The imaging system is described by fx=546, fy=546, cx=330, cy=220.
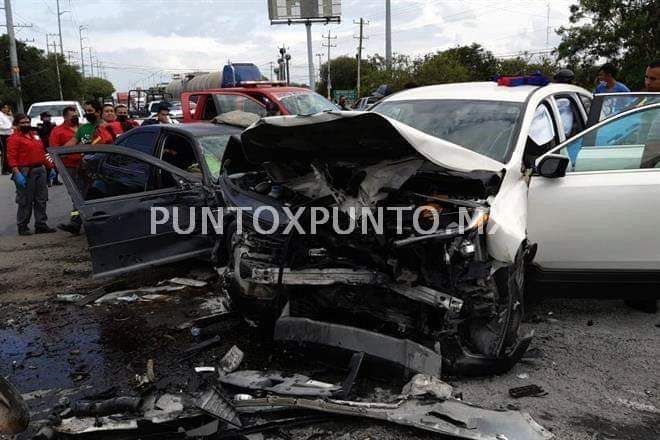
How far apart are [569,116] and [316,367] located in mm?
3125

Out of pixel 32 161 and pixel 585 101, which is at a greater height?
pixel 585 101

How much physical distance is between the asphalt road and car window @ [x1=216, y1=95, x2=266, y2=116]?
572 cm

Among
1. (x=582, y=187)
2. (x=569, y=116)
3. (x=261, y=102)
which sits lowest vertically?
(x=582, y=187)

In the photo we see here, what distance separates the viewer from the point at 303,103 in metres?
10.6

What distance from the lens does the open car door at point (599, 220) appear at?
3.76m

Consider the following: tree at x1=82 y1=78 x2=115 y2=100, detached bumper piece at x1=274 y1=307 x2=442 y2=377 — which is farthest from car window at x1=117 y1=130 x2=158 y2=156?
tree at x1=82 y1=78 x2=115 y2=100

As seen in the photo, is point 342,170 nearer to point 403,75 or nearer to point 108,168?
point 108,168

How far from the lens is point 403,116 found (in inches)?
179

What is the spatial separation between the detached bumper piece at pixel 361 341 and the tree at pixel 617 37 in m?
18.4

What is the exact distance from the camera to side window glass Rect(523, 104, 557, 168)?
406 cm

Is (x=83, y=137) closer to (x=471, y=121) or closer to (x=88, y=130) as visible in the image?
(x=88, y=130)

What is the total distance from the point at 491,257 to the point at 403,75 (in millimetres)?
36661

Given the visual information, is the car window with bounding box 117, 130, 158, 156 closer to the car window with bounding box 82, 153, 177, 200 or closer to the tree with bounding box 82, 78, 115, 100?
the car window with bounding box 82, 153, 177, 200

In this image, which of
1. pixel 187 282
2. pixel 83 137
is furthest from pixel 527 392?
pixel 83 137
